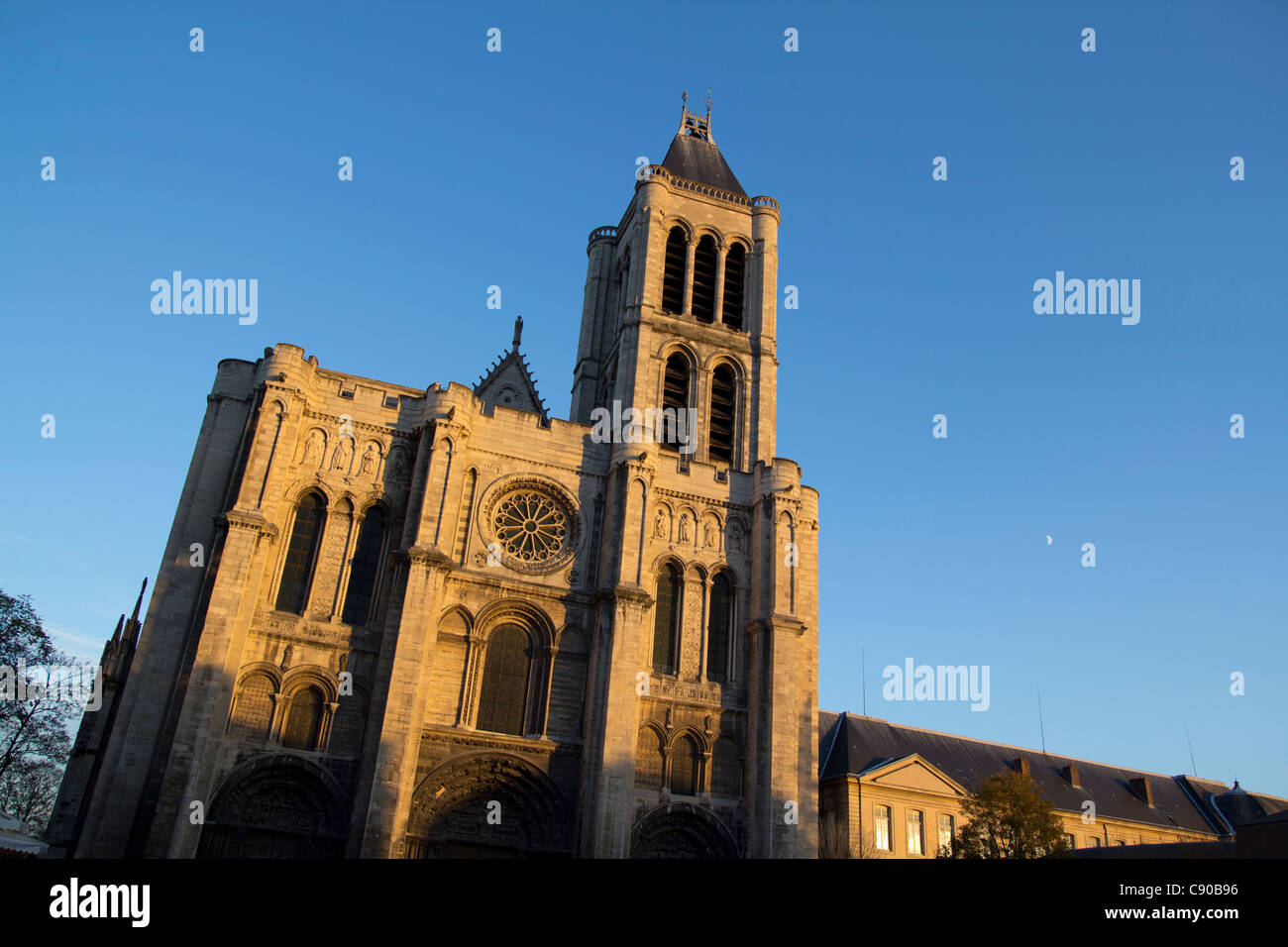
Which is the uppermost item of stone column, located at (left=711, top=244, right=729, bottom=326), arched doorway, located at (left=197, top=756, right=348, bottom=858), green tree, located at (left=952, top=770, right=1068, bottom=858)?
stone column, located at (left=711, top=244, right=729, bottom=326)

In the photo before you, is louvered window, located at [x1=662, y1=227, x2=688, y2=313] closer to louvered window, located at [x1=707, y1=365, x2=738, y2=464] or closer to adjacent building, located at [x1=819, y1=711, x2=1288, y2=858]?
louvered window, located at [x1=707, y1=365, x2=738, y2=464]

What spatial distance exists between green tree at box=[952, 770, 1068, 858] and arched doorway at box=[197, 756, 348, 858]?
59.2 feet

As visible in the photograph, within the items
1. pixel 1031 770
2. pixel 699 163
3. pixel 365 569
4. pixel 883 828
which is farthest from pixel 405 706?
pixel 1031 770

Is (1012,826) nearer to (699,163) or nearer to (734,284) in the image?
(734,284)

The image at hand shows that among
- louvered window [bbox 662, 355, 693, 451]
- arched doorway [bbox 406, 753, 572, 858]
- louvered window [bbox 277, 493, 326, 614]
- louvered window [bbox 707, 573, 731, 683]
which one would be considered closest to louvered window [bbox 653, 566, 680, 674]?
louvered window [bbox 707, 573, 731, 683]

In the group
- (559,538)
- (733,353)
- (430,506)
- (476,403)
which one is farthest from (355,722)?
(733,353)

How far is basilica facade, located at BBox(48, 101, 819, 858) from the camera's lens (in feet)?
70.3

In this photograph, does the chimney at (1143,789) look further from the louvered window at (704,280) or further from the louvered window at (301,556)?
the louvered window at (301,556)

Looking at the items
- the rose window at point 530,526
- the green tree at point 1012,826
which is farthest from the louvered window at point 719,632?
the green tree at point 1012,826

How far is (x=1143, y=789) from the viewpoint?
43781mm

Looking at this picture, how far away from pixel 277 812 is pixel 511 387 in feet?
56.6

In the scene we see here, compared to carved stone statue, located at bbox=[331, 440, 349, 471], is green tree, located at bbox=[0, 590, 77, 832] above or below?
below

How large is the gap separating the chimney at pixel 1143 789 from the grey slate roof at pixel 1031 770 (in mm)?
169
